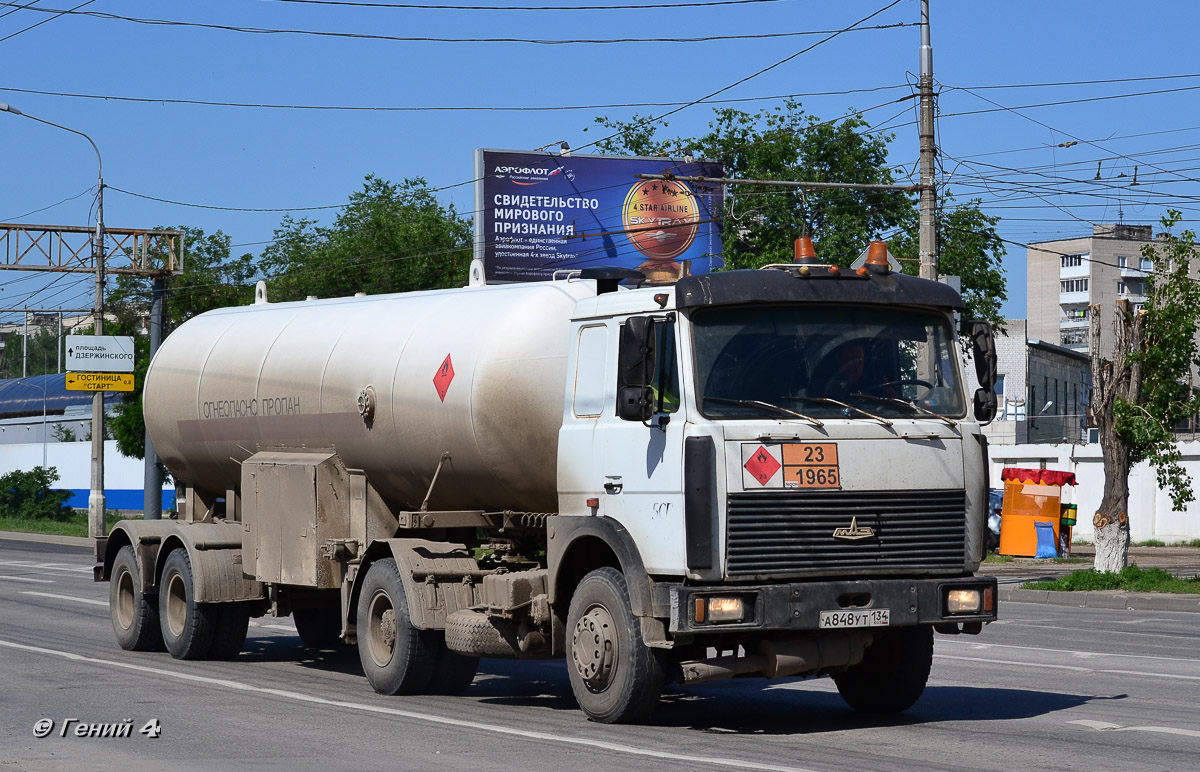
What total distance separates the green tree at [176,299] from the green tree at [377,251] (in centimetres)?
255

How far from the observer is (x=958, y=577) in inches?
381

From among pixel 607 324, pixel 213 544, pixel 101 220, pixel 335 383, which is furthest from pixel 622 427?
pixel 101 220

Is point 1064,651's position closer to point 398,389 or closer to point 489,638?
point 489,638

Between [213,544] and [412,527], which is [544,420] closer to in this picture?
[412,527]

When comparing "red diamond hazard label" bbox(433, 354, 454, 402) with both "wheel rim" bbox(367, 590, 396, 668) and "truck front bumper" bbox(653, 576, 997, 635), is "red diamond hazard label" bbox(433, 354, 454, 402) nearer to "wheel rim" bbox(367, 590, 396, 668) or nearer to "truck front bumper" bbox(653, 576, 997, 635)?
"wheel rim" bbox(367, 590, 396, 668)

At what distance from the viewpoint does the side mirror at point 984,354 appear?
10.1 m

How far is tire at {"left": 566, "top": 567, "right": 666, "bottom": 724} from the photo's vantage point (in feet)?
31.0

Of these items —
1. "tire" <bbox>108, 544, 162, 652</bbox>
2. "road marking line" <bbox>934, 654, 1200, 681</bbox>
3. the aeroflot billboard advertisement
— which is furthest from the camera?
the aeroflot billboard advertisement

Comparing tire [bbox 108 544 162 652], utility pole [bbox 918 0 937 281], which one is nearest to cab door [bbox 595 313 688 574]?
tire [bbox 108 544 162 652]

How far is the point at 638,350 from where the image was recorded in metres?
9.45

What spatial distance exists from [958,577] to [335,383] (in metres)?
→ 5.51

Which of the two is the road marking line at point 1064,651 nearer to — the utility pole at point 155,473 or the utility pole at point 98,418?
the utility pole at point 155,473

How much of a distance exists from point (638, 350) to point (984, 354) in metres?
2.36

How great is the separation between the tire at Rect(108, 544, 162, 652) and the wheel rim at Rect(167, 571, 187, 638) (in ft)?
1.48
